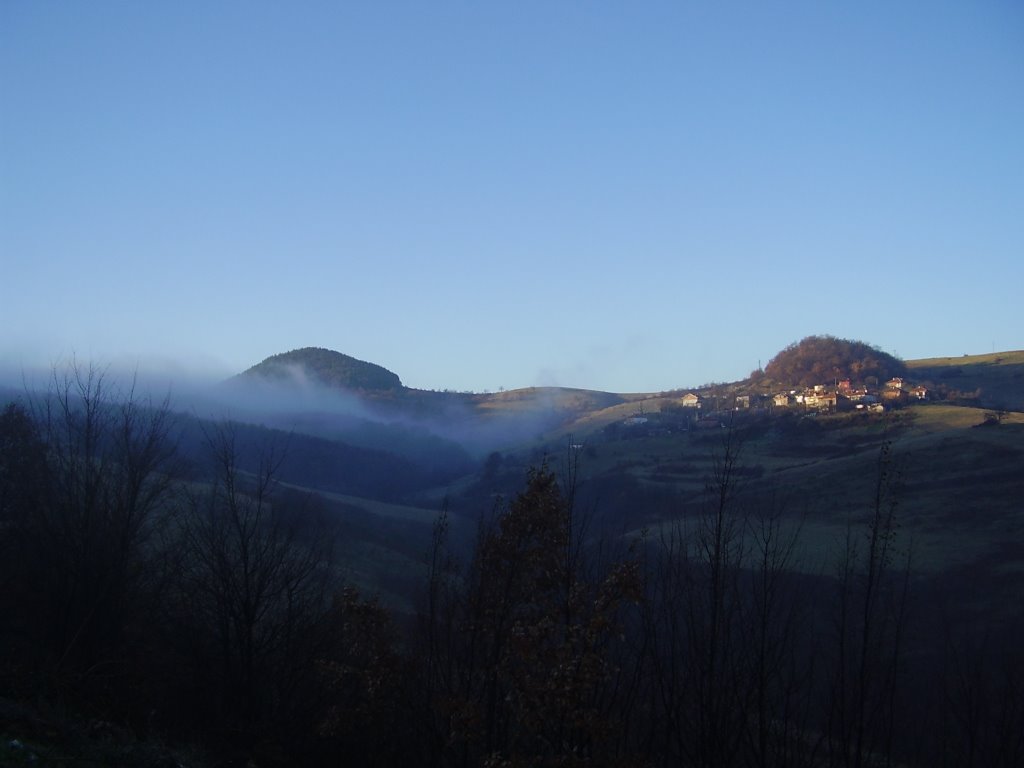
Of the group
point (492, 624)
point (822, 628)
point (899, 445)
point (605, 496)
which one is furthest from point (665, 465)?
point (492, 624)

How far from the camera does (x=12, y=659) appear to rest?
17047 mm

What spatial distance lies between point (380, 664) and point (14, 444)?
1981 centimetres

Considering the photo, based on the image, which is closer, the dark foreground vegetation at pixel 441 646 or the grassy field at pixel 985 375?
the dark foreground vegetation at pixel 441 646

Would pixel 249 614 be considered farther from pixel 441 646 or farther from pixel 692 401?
pixel 692 401

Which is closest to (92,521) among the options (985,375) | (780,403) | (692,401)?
(780,403)

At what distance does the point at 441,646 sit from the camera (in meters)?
16.0

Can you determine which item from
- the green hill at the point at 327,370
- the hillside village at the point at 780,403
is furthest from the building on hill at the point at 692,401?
the green hill at the point at 327,370

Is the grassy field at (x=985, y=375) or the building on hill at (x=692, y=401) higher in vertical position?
the grassy field at (x=985, y=375)

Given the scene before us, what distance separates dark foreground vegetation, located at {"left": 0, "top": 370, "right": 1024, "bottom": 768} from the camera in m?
11.5

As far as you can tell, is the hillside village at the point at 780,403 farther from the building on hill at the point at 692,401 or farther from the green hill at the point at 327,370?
the green hill at the point at 327,370

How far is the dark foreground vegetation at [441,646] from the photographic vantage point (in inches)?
453

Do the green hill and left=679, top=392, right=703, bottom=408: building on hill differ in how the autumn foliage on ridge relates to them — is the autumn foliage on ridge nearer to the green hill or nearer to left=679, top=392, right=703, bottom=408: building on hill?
left=679, top=392, right=703, bottom=408: building on hill

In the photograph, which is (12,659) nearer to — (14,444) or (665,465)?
(14,444)

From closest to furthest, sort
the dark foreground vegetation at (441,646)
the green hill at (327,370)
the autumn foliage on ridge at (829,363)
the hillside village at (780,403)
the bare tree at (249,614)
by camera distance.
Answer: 1. the dark foreground vegetation at (441,646)
2. the bare tree at (249,614)
3. the hillside village at (780,403)
4. the autumn foliage on ridge at (829,363)
5. the green hill at (327,370)
